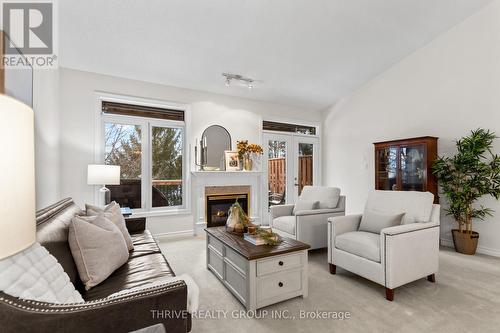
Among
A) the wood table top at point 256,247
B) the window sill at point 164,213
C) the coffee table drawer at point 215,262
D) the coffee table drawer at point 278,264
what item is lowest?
the coffee table drawer at point 215,262

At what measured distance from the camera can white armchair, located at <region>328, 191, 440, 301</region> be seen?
2172mm

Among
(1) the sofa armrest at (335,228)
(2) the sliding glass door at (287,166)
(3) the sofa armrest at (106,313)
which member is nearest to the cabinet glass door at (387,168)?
(2) the sliding glass door at (287,166)

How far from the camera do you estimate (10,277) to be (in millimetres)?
887

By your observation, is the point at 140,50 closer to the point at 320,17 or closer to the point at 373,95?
the point at 320,17

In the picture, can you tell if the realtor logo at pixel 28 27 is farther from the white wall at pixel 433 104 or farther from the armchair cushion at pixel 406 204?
the white wall at pixel 433 104

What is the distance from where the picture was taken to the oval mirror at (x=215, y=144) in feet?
15.2

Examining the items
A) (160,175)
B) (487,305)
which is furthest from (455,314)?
(160,175)

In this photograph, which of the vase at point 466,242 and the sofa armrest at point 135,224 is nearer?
the sofa armrest at point 135,224

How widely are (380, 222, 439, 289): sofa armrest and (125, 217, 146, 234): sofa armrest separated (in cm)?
248

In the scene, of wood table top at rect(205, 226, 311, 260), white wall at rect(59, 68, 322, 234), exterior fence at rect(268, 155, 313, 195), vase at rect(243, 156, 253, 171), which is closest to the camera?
wood table top at rect(205, 226, 311, 260)

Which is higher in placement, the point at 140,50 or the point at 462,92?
the point at 140,50

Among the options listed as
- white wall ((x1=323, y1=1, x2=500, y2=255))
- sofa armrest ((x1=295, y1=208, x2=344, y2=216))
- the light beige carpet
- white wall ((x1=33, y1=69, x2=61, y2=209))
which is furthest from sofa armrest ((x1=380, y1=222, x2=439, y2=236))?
white wall ((x1=33, y1=69, x2=61, y2=209))

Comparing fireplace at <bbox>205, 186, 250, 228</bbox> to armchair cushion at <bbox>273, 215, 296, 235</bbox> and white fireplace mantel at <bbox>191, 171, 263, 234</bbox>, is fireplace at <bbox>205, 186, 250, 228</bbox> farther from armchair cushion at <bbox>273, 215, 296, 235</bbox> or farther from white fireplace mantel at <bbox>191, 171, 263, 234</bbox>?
armchair cushion at <bbox>273, 215, 296, 235</bbox>

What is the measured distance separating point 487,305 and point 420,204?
936 mm
